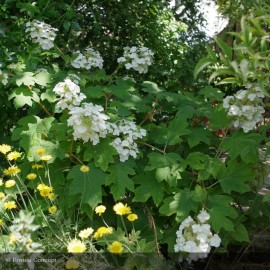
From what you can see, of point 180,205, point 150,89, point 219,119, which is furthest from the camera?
point 150,89

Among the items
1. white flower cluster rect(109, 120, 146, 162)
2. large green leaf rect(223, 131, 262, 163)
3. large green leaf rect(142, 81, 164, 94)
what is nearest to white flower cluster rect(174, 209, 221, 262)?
large green leaf rect(223, 131, 262, 163)

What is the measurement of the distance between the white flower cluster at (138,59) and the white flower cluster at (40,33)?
539 millimetres

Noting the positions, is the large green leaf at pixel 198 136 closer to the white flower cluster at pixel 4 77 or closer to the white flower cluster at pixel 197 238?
the white flower cluster at pixel 197 238

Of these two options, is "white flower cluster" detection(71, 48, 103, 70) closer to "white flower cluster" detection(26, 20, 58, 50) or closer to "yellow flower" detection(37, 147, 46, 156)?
"white flower cluster" detection(26, 20, 58, 50)

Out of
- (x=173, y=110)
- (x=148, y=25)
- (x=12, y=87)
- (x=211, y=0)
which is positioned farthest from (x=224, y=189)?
(x=211, y=0)

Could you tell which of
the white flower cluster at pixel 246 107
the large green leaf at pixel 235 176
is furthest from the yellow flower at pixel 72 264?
the white flower cluster at pixel 246 107

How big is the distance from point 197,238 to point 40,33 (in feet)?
6.58

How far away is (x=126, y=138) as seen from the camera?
2533 millimetres

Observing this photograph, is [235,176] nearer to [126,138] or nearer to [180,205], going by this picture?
[180,205]

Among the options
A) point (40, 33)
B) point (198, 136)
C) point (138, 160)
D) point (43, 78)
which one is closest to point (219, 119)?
point (198, 136)

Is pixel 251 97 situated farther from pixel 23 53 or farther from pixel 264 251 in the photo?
pixel 23 53

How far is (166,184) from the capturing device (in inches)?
97.9

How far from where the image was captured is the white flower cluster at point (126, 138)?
2.51 meters

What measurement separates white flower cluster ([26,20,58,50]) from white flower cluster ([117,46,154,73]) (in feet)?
1.77
